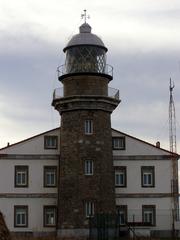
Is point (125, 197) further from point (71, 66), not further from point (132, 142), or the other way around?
point (71, 66)

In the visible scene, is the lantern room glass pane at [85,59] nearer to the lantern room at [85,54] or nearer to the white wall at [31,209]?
the lantern room at [85,54]

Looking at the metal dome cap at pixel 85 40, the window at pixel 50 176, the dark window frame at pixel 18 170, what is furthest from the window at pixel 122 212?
the metal dome cap at pixel 85 40

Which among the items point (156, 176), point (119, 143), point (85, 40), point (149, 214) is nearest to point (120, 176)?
point (119, 143)

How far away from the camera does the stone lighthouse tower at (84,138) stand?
4662 cm

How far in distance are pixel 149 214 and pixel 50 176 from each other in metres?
7.76

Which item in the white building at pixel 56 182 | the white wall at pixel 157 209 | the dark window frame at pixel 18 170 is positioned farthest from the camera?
the dark window frame at pixel 18 170

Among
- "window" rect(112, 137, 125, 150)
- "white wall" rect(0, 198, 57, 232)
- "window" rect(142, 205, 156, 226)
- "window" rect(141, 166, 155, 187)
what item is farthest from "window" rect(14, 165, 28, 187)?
"window" rect(142, 205, 156, 226)

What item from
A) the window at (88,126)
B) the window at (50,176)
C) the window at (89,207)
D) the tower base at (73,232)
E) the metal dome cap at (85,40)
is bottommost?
the tower base at (73,232)

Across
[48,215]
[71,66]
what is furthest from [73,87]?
[48,215]

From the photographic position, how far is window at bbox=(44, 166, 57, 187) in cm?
5081

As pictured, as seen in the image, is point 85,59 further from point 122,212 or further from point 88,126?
point 122,212

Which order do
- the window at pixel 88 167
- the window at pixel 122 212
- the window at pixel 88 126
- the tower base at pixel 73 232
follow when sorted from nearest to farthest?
the tower base at pixel 73 232 → the window at pixel 88 167 → the window at pixel 88 126 → the window at pixel 122 212

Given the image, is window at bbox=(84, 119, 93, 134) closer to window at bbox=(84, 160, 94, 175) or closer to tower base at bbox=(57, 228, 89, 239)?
window at bbox=(84, 160, 94, 175)

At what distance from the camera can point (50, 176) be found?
50.9 metres
